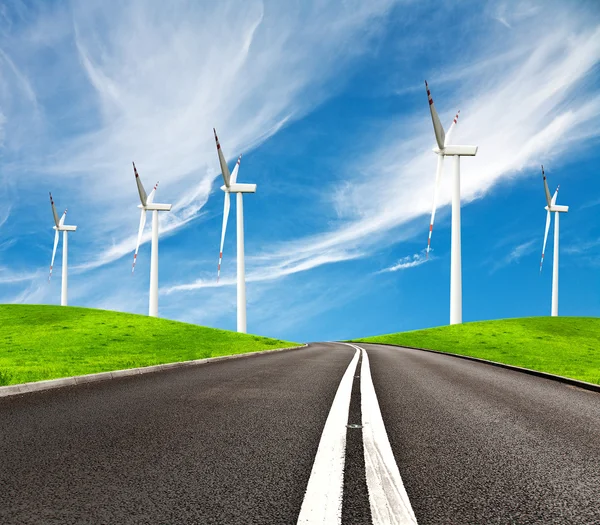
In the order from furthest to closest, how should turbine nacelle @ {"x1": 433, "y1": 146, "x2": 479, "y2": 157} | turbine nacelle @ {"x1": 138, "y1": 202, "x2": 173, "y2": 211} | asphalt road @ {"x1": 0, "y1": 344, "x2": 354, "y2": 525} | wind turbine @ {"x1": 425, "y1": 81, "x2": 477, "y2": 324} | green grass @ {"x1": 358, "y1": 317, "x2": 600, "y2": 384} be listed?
turbine nacelle @ {"x1": 138, "y1": 202, "x2": 173, "y2": 211}
turbine nacelle @ {"x1": 433, "y1": 146, "x2": 479, "y2": 157}
wind turbine @ {"x1": 425, "y1": 81, "x2": 477, "y2": 324}
green grass @ {"x1": 358, "y1": 317, "x2": 600, "y2": 384}
asphalt road @ {"x1": 0, "y1": 344, "x2": 354, "y2": 525}

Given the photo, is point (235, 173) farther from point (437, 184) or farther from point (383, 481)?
point (383, 481)

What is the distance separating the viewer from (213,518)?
10.3ft

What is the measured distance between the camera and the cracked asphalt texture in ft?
11.0

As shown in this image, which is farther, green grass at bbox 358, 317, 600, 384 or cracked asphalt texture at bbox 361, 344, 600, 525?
green grass at bbox 358, 317, 600, 384

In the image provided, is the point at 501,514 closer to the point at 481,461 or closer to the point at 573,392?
the point at 481,461

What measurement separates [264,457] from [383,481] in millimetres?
1285

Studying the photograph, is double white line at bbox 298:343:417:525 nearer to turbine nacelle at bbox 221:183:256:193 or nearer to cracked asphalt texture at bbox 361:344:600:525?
cracked asphalt texture at bbox 361:344:600:525

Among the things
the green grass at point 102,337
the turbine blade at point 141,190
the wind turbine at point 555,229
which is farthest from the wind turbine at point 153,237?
the wind turbine at point 555,229

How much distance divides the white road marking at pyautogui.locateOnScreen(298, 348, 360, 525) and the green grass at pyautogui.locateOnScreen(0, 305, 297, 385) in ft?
58.5

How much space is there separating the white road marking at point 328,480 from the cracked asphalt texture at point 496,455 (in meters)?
0.52

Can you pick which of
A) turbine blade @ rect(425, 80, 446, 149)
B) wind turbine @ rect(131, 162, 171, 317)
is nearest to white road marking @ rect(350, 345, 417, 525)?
turbine blade @ rect(425, 80, 446, 149)

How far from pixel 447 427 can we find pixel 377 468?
2.39m

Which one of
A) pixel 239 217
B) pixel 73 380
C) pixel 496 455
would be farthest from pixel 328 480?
pixel 239 217

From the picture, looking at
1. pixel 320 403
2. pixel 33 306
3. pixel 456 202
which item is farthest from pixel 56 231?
pixel 320 403
